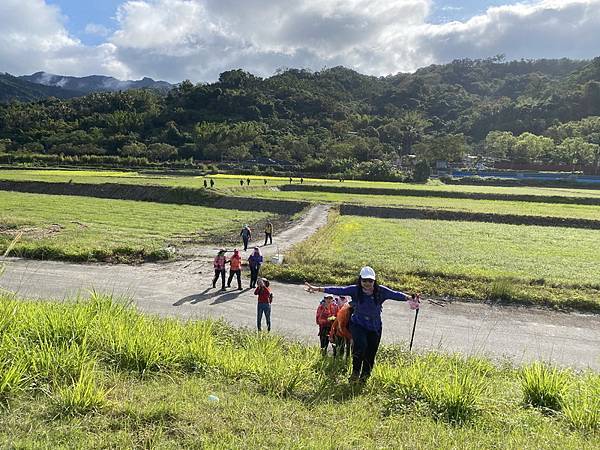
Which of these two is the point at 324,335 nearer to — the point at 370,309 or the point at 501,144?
the point at 370,309

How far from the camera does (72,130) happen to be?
98875 millimetres

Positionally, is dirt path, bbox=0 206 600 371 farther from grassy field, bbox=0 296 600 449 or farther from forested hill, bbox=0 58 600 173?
forested hill, bbox=0 58 600 173

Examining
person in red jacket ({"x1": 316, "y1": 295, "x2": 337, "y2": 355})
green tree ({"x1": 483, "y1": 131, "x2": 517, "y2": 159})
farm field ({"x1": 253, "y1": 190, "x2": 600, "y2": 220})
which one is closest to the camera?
person in red jacket ({"x1": 316, "y1": 295, "x2": 337, "y2": 355})

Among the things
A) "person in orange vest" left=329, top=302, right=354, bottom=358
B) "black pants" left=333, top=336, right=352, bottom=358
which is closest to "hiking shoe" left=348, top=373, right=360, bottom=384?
"person in orange vest" left=329, top=302, right=354, bottom=358

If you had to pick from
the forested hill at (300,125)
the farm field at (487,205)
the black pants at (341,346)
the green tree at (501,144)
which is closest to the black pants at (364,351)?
the black pants at (341,346)

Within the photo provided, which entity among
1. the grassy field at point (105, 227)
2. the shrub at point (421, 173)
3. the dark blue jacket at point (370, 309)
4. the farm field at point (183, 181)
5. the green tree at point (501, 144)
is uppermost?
the green tree at point (501, 144)

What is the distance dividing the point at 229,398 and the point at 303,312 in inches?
280

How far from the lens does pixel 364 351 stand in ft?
18.6

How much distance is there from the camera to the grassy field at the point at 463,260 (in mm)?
13461

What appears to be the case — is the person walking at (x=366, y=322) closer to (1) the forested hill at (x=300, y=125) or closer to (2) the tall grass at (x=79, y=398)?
(2) the tall grass at (x=79, y=398)

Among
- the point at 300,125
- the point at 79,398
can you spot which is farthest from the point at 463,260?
the point at 300,125

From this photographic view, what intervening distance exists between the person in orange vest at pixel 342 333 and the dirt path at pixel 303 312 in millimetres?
2398

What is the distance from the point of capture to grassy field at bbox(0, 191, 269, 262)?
16641 millimetres

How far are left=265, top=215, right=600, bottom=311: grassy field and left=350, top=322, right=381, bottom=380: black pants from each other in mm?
8045
